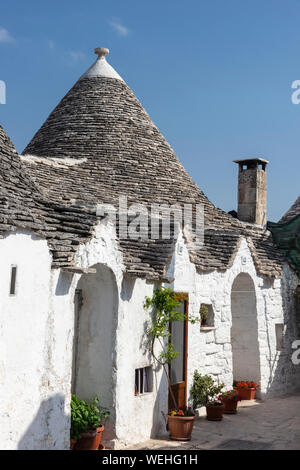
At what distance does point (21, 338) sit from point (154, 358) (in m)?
3.16

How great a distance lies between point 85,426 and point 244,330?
632 cm

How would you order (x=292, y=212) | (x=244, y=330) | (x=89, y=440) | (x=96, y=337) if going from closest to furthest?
(x=89, y=440) → (x=96, y=337) → (x=244, y=330) → (x=292, y=212)

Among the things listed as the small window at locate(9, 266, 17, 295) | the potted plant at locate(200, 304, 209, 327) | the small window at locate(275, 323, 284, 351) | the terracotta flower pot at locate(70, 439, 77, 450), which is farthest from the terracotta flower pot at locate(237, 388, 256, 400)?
the small window at locate(9, 266, 17, 295)

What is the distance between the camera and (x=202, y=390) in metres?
10.2

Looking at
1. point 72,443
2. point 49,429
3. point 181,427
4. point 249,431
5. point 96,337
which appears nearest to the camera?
point 49,429

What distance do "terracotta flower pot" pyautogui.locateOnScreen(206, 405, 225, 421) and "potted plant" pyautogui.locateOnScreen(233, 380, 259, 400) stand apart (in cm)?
231

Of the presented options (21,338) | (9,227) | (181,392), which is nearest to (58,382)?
(21,338)

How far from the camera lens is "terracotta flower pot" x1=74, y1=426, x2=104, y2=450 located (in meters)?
7.12

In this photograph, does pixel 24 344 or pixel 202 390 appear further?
pixel 202 390

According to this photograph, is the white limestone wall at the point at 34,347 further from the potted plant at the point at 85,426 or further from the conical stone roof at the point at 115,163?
the conical stone roof at the point at 115,163

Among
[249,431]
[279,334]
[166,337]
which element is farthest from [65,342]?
[279,334]

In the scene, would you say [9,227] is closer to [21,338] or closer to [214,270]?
[21,338]

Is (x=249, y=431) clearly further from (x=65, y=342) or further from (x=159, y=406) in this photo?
(x=65, y=342)

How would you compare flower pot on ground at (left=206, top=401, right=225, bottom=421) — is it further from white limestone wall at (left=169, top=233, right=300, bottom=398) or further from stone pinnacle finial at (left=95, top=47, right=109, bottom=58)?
stone pinnacle finial at (left=95, top=47, right=109, bottom=58)
